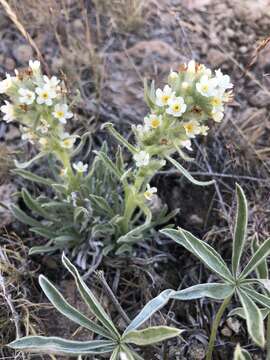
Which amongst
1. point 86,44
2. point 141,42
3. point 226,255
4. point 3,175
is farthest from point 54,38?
point 226,255

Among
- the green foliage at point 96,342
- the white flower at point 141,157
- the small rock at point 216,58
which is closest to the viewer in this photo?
the green foliage at point 96,342

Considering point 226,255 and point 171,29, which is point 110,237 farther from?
point 171,29

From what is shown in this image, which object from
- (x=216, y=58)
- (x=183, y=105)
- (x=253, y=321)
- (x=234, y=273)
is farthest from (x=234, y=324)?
(x=216, y=58)

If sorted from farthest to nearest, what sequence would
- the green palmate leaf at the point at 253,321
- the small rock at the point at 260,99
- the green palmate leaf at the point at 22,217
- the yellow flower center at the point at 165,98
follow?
the small rock at the point at 260,99
the green palmate leaf at the point at 22,217
the yellow flower center at the point at 165,98
the green palmate leaf at the point at 253,321

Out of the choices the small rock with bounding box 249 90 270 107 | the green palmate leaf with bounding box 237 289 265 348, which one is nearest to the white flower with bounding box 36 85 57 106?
the green palmate leaf with bounding box 237 289 265 348

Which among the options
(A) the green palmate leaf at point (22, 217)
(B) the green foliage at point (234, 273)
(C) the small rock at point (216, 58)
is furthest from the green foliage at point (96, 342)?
(C) the small rock at point (216, 58)

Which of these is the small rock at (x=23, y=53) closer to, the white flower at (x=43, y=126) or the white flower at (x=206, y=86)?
the white flower at (x=43, y=126)

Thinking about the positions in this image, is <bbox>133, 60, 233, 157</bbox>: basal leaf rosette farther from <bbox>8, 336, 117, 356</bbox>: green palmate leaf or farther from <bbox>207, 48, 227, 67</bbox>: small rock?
<bbox>207, 48, 227, 67</bbox>: small rock
